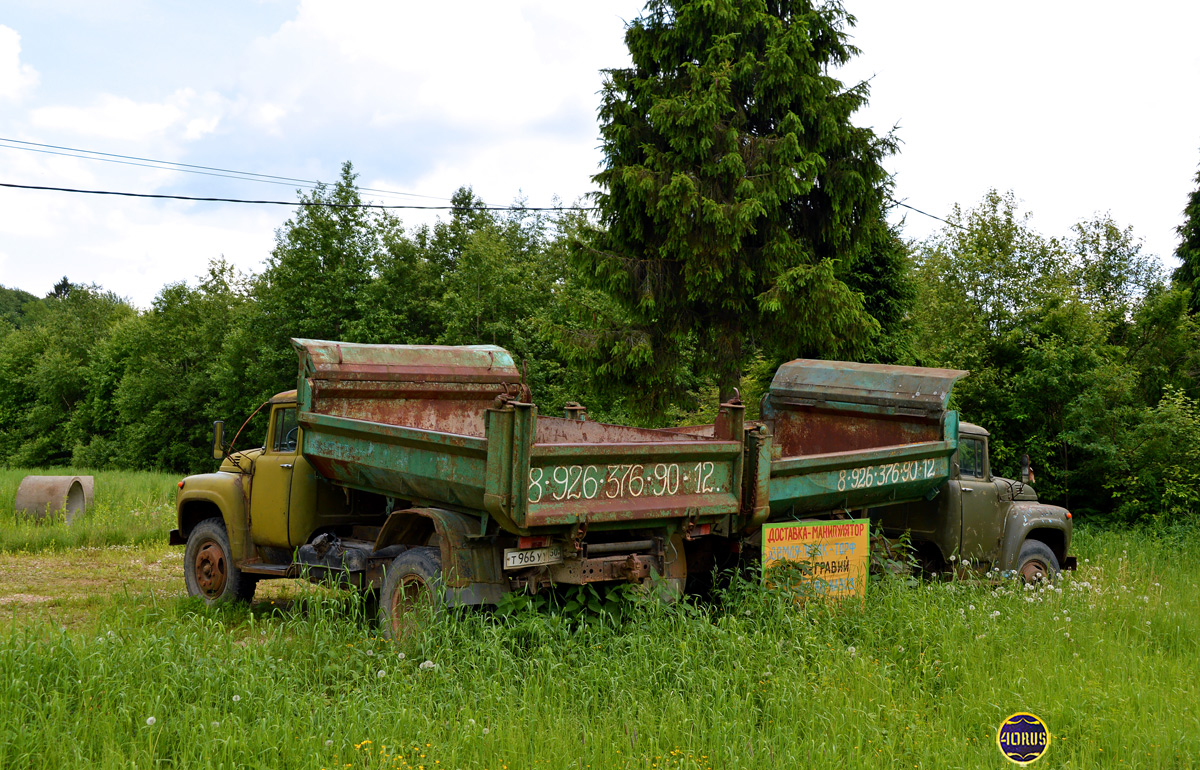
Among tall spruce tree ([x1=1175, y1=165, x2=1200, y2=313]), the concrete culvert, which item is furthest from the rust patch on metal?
tall spruce tree ([x1=1175, y1=165, x2=1200, y2=313])

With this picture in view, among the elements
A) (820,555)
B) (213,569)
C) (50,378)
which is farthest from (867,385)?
(50,378)

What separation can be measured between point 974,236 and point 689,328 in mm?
10337

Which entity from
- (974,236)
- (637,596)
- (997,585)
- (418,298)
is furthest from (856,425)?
(418,298)

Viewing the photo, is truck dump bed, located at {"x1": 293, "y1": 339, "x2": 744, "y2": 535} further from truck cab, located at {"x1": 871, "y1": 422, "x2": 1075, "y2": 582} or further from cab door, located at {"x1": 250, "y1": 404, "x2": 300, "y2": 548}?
truck cab, located at {"x1": 871, "y1": 422, "x2": 1075, "y2": 582}

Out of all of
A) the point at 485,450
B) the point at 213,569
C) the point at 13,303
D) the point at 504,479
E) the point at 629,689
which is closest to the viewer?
the point at 629,689

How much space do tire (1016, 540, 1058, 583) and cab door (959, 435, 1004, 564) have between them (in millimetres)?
369

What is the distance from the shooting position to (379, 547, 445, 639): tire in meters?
5.71

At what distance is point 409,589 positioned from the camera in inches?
239

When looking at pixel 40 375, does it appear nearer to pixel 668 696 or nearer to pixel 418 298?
pixel 418 298

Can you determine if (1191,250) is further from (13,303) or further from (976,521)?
(13,303)

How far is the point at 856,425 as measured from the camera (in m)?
8.55

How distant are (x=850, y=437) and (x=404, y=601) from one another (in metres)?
4.69

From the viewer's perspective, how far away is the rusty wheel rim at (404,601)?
593cm

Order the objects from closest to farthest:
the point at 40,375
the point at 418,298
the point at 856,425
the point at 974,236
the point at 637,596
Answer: the point at 637,596 < the point at 856,425 < the point at 974,236 < the point at 418,298 < the point at 40,375
